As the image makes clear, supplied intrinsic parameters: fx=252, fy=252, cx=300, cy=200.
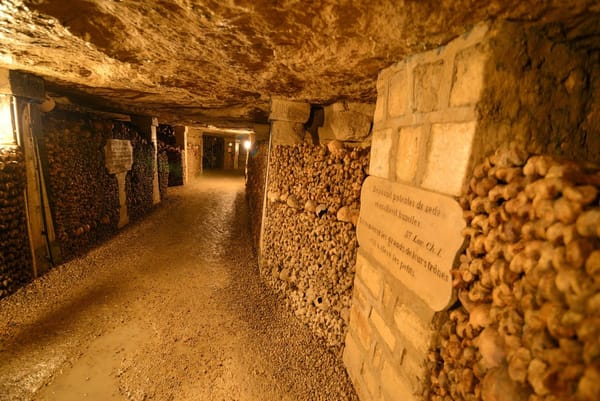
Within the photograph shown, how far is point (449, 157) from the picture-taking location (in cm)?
123

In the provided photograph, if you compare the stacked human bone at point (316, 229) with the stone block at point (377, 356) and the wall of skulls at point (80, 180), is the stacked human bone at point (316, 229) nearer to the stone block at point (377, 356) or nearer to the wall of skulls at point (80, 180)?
the stone block at point (377, 356)

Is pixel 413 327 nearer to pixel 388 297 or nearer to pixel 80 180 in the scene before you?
pixel 388 297

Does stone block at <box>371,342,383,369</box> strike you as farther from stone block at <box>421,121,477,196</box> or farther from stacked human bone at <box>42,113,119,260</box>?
stacked human bone at <box>42,113,119,260</box>

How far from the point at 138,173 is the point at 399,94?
669 centimetres

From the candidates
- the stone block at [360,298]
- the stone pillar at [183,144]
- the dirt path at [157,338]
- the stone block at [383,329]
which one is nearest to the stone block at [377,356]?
the stone block at [383,329]

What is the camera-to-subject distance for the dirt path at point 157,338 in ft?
6.81

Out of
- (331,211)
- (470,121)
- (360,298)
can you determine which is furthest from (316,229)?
(470,121)

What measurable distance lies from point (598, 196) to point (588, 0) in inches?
28.7

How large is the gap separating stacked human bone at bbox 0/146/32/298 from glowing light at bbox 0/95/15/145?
0.12 m

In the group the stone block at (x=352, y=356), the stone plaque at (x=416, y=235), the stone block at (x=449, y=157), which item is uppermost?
the stone block at (x=449, y=157)

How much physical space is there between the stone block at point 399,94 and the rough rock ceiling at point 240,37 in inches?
5.1

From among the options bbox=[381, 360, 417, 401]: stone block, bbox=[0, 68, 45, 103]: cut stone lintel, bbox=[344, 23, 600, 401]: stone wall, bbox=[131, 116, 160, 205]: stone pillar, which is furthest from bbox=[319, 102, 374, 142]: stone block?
bbox=[131, 116, 160, 205]: stone pillar

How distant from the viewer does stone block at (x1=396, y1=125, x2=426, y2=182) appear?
1449mm

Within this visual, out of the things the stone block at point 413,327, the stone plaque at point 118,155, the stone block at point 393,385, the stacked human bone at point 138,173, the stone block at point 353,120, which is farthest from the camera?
the stacked human bone at point 138,173
